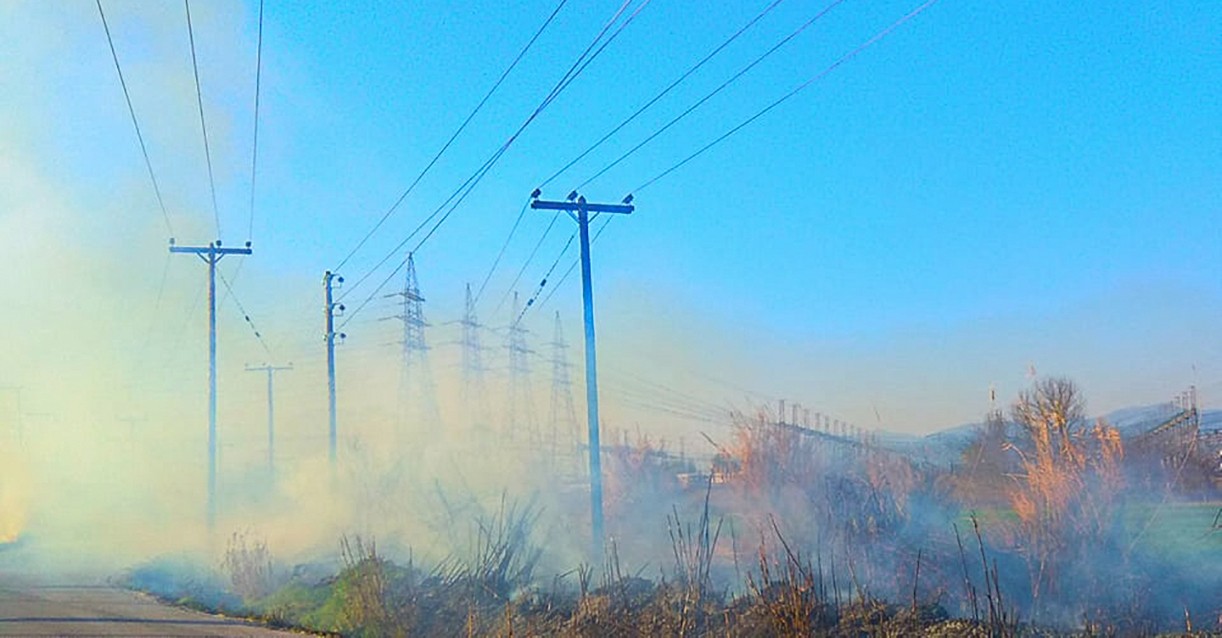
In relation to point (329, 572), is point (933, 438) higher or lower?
higher

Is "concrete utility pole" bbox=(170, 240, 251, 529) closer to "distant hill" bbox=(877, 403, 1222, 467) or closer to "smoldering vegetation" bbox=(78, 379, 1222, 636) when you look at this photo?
"smoldering vegetation" bbox=(78, 379, 1222, 636)

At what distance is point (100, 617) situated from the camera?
83.3 feet

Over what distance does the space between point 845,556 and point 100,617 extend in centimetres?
1774

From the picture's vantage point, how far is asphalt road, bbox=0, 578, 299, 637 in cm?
2202

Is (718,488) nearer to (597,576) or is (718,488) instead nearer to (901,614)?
(597,576)

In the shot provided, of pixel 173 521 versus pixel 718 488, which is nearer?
pixel 718 488

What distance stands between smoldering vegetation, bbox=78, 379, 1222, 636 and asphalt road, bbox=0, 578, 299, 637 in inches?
58.5

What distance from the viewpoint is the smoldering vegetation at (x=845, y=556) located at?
13.9m

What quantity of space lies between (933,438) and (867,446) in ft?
52.9

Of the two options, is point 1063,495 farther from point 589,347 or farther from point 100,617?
point 100,617

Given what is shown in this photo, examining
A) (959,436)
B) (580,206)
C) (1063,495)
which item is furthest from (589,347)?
(959,436)

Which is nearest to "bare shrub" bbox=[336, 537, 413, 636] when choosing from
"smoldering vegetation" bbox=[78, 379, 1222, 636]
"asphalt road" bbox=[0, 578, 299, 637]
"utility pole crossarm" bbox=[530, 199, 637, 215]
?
"smoldering vegetation" bbox=[78, 379, 1222, 636]

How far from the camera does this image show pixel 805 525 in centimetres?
2419

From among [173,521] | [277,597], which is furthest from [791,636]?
[173,521]
